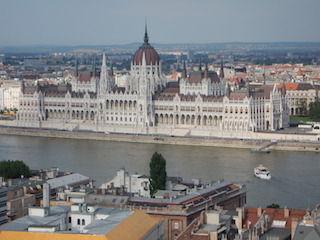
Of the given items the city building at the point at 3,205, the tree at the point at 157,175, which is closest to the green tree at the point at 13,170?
the tree at the point at 157,175

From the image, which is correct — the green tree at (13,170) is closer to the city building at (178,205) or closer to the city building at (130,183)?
the city building at (130,183)

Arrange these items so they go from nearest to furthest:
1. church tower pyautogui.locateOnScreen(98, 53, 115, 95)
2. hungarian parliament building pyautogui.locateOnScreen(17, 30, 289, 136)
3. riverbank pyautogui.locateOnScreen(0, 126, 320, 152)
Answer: riverbank pyautogui.locateOnScreen(0, 126, 320, 152) → hungarian parliament building pyautogui.locateOnScreen(17, 30, 289, 136) → church tower pyautogui.locateOnScreen(98, 53, 115, 95)

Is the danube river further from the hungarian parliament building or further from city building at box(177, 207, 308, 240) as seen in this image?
city building at box(177, 207, 308, 240)

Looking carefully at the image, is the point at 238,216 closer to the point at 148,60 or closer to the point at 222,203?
the point at 222,203

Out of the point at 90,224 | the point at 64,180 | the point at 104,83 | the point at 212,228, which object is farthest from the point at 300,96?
the point at 90,224

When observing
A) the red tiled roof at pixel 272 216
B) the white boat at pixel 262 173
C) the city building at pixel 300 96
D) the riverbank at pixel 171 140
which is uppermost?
the red tiled roof at pixel 272 216

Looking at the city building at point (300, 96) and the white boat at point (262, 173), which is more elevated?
the city building at point (300, 96)

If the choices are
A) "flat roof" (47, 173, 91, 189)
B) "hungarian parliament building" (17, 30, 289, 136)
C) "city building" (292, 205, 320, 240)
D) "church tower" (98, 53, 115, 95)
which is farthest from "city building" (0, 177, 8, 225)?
"church tower" (98, 53, 115, 95)
